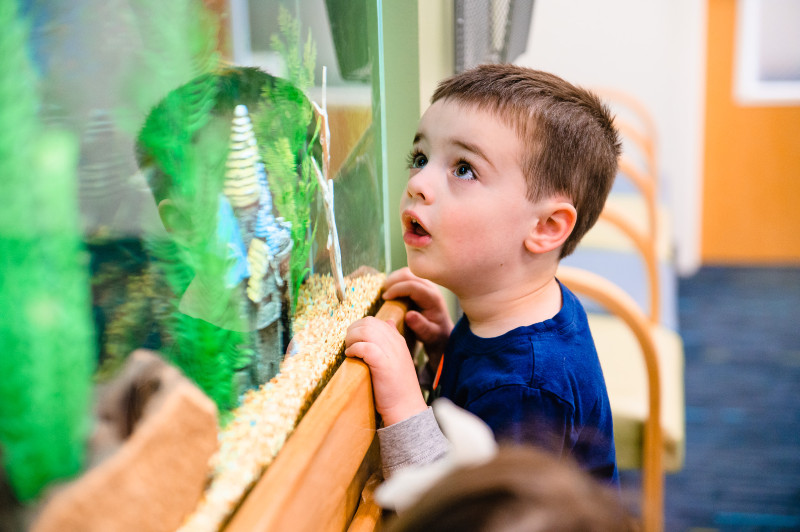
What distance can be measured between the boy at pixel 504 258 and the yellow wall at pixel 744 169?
3.65 m

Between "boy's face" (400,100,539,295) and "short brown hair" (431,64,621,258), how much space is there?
0.05ft

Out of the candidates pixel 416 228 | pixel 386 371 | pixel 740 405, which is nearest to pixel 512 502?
pixel 386 371

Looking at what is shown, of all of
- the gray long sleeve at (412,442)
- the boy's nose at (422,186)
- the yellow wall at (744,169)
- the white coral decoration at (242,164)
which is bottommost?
the yellow wall at (744,169)

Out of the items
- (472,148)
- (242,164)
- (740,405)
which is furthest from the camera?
(740,405)

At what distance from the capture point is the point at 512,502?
1.18 feet

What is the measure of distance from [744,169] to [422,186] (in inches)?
153

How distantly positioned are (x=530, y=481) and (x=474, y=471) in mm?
30

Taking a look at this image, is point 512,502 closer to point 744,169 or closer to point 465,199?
→ point 465,199

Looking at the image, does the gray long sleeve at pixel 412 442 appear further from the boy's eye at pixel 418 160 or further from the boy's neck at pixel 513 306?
the boy's eye at pixel 418 160

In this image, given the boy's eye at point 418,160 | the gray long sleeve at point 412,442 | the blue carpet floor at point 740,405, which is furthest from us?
the blue carpet floor at point 740,405

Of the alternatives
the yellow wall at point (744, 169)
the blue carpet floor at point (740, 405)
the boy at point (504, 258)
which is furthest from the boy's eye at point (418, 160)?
the yellow wall at point (744, 169)

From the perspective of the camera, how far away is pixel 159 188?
14.5 inches

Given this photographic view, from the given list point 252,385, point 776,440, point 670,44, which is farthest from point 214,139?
point 670,44

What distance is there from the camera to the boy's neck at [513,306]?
0.75m
